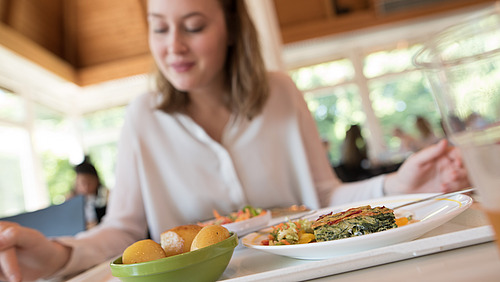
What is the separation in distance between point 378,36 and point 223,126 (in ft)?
29.1

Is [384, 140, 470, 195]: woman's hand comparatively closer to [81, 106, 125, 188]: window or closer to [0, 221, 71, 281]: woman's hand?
[0, 221, 71, 281]: woman's hand

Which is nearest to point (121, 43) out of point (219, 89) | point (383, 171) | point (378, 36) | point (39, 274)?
point (378, 36)

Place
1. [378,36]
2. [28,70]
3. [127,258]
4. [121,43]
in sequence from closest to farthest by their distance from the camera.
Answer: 1. [127,258]
2. [28,70]
3. [121,43]
4. [378,36]

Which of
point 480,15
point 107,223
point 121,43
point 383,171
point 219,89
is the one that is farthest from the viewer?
point 121,43

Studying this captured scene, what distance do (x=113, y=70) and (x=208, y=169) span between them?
7.94 m

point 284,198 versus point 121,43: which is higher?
point 121,43

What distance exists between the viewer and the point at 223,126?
4.94 feet

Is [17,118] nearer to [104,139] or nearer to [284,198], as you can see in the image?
[104,139]

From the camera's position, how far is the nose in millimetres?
1245

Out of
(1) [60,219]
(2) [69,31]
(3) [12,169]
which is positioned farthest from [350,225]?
(2) [69,31]

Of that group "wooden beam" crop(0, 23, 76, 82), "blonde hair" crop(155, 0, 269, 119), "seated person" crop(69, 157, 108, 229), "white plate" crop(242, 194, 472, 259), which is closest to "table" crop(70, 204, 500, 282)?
"white plate" crop(242, 194, 472, 259)

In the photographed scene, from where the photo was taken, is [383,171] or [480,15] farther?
[383,171]

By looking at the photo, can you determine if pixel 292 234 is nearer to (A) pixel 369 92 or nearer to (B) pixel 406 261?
(B) pixel 406 261

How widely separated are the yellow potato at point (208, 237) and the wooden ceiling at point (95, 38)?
7.97 meters
